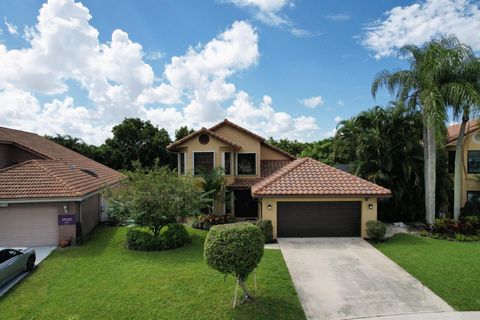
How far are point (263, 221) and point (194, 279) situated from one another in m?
6.01

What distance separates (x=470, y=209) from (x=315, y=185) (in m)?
11.2

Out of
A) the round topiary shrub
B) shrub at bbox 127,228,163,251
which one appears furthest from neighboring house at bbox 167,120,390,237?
the round topiary shrub

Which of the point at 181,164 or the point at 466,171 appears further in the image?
the point at 181,164

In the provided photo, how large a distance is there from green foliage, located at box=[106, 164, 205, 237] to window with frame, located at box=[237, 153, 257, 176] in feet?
25.1

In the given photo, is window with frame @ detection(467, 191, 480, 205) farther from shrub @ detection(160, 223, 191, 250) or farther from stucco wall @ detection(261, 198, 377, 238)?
shrub @ detection(160, 223, 191, 250)

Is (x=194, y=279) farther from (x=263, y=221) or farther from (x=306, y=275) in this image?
(x=263, y=221)

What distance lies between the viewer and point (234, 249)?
7.41 meters

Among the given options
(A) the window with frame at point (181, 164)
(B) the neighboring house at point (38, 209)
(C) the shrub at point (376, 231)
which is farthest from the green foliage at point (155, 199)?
(C) the shrub at point (376, 231)

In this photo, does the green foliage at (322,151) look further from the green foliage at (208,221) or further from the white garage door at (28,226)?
the white garage door at (28,226)

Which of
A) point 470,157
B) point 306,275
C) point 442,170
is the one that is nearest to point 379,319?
point 306,275

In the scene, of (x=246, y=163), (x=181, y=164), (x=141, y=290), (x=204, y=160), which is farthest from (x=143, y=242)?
(x=246, y=163)

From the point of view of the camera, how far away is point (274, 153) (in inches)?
919

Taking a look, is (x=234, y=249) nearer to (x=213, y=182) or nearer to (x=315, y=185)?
(x=315, y=185)

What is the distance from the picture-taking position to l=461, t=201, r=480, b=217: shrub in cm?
1867
